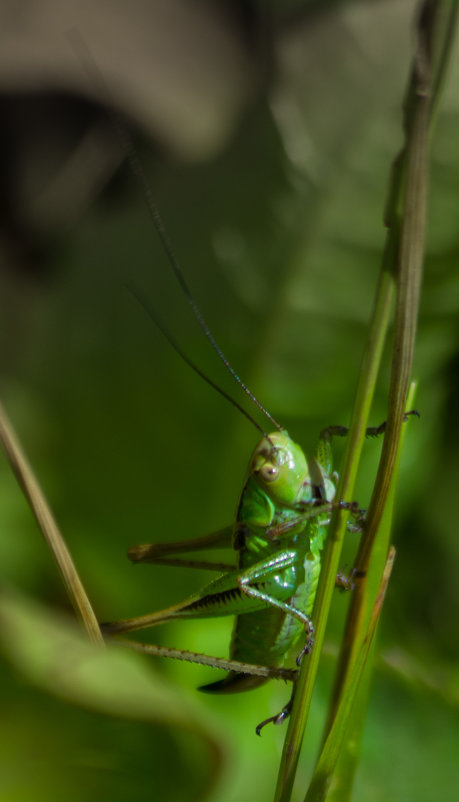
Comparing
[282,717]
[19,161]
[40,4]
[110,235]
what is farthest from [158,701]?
[40,4]

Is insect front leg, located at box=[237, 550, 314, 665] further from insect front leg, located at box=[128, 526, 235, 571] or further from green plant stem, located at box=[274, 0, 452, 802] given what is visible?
green plant stem, located at box=[274, 0, 452, 802]

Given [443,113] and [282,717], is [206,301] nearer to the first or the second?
[443,113]

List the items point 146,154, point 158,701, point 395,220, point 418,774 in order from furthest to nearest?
1. point 146,154
2. point 418,774
3. point 158,701
4. point 395,220

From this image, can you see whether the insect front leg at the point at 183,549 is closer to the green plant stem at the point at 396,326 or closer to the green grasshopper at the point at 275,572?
the green grasshopper at the point at 275,572

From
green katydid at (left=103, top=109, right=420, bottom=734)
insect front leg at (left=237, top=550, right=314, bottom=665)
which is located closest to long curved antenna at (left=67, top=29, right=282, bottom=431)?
green katydid at (left=103, top=109, right=420, bottom=734)

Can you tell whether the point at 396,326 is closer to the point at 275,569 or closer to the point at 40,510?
the point at 40,510

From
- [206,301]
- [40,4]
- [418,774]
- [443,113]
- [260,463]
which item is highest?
[40,4]
